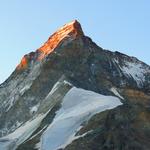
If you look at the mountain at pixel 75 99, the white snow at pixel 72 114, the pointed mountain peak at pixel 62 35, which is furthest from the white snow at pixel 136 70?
the white snow at pixel 72 114

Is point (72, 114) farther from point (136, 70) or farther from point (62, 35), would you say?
point (62, 35)

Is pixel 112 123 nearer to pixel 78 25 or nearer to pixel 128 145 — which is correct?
pixel 128 145

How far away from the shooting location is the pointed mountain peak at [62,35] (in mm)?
145125

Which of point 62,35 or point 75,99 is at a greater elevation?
point 62,35

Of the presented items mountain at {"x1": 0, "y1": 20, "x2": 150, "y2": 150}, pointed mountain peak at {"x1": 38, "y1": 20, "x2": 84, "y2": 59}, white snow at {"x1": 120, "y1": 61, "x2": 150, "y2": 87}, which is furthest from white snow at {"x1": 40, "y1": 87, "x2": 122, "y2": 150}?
pointed mountain peak at {"x1": 38, "y1": 20, "x2": 84, "y2": 59}

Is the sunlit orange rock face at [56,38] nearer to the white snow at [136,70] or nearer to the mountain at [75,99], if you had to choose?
the mountain at [75,99]

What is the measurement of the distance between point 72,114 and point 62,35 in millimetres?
56336

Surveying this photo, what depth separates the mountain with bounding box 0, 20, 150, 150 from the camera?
8362cm

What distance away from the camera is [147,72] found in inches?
5925

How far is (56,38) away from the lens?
5935 inches

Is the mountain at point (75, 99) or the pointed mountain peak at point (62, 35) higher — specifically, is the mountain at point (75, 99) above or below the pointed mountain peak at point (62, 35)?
below

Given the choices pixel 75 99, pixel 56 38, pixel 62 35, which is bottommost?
pixel 75 99

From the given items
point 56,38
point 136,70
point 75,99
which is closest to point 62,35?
point 56,38

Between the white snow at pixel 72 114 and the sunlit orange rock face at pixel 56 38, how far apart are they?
38.6 metres
